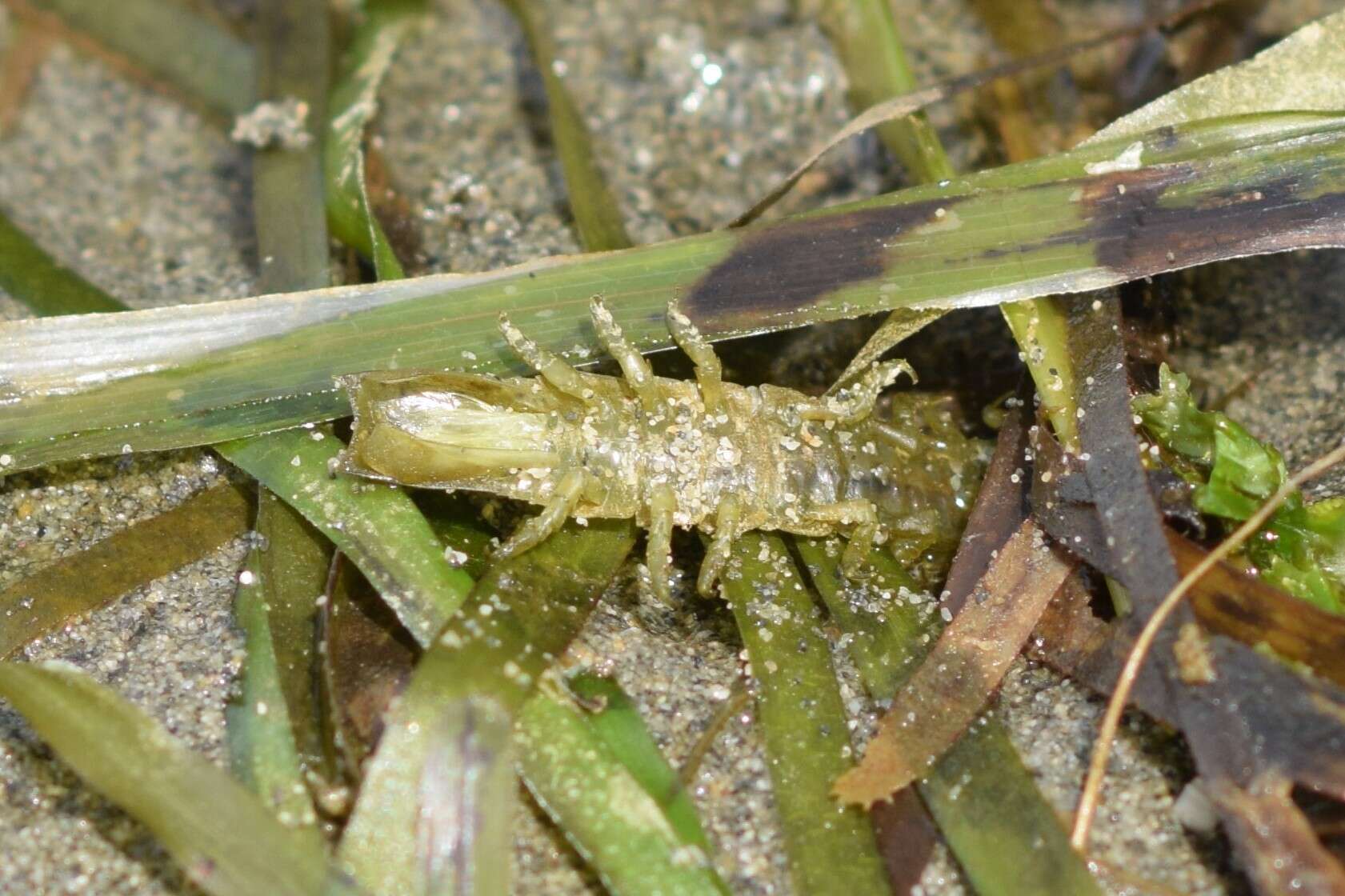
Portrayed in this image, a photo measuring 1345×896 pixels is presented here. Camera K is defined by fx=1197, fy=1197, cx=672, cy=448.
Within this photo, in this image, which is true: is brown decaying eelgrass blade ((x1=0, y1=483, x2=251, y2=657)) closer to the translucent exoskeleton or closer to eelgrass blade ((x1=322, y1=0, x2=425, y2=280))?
the translucent exoskeleton

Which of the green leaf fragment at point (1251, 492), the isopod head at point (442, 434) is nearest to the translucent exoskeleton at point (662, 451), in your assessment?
the isopod head at point (442, 434)

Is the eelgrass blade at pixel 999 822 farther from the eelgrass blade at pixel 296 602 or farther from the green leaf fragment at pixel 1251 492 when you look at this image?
the eelgrass blade at pixel 296 602

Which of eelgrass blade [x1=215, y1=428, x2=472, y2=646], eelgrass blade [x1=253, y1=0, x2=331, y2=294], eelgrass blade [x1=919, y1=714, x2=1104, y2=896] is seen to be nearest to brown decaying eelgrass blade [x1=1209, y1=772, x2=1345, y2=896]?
eelgrass blade [x1=919, y1=714, x2=1104, y2=896]

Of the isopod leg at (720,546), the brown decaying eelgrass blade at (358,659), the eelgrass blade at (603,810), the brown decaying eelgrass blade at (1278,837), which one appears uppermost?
the brown decaying eelgrass blade at (1278,837)

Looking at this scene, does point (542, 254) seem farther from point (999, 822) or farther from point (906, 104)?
point (999, 822)

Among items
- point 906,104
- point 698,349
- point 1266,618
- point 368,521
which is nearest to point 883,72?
point 906,104

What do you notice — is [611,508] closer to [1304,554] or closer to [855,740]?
[855,740]
